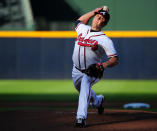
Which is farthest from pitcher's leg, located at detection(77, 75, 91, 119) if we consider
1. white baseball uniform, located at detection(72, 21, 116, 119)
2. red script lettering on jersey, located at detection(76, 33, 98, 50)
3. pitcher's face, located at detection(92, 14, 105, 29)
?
pitcher's face, located at detection(92, 14, 105, 29)

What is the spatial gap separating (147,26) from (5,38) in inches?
218

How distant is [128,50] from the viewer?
14398 millimetres

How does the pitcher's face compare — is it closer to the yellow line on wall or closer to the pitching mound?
the pitching mound

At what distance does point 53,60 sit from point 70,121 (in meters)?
9.27

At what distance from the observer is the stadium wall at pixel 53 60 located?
1436cm

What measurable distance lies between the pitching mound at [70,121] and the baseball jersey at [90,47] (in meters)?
0.80

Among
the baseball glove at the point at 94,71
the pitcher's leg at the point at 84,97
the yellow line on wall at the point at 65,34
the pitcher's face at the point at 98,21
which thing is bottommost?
the yellow line on wall at the point at 65,34

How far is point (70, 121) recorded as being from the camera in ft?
17.3

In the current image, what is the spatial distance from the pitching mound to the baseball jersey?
798 millimetres

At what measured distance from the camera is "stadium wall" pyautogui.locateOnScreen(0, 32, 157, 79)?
47.1ft

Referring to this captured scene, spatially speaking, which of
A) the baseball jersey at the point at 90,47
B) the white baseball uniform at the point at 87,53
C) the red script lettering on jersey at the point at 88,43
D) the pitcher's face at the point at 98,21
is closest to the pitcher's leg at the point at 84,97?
Result: the white baseball uniform at the point at 87,53

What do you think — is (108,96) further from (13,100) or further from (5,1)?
(5,1)

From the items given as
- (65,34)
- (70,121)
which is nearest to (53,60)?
(65,34)

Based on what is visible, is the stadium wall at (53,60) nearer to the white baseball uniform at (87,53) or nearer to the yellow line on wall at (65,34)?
the yellow line on wall at (65,34)
